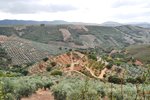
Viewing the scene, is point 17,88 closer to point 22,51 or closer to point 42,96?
point 42,96

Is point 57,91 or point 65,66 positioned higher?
point 57,91

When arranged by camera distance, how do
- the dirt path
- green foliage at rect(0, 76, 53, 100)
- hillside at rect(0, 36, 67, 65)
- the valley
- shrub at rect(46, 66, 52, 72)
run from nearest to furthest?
the valley < green foliage at rect(0, 76, 53, 100) < the dirt path < shrub at rect(46, 66, 52, 72) < hillside at rect(0, 36, 67, 65)

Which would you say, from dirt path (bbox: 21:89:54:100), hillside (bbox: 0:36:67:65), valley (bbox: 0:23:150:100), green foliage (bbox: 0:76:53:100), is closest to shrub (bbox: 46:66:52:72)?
valley (bbox: 0:23:150:100)

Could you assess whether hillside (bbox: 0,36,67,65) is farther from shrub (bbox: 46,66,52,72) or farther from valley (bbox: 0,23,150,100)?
shrub (bbox: 46,66,52,72)

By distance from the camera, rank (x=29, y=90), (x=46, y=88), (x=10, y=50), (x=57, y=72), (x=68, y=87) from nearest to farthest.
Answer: (x=68, y=87) → (x=29, y=90) → (x=46, y=88) → (x=57, y=72) → (x=10, y=50)

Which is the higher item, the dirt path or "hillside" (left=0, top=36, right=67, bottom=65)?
the dirt path

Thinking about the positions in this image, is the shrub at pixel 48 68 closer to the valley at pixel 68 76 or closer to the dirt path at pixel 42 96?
the valley at pixel 68 76

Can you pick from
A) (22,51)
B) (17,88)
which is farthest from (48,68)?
(22,51)

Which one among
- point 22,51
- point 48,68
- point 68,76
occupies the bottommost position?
point 22,51

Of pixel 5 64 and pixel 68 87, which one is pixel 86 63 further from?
pixel 5 64

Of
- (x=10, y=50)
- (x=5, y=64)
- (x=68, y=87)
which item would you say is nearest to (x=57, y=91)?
(x=68, y=87)

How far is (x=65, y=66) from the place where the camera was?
74312 mm

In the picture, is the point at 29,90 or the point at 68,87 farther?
the point at 29,90

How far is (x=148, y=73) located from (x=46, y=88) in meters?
33.0
